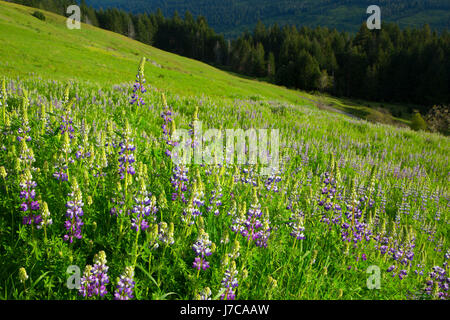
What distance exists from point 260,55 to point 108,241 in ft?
427

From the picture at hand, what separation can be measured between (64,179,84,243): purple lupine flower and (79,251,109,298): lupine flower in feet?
1.92

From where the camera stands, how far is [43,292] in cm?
246

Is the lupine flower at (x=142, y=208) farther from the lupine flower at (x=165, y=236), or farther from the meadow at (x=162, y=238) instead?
the lupine flower at (x=165, y=236)

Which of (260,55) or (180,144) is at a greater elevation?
(260,55)

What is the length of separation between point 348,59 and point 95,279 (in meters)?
135

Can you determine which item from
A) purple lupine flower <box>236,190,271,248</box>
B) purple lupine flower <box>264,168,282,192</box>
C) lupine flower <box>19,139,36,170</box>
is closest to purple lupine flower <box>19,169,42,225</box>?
lupine flower <box>19,139,36,170</box>

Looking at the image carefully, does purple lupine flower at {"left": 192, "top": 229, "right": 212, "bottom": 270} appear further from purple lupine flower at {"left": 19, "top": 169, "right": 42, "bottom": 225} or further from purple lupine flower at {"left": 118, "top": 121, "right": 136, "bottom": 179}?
purple lupine flower at {"left": 19, "top": 169, "right": 42, "bottom": 225}

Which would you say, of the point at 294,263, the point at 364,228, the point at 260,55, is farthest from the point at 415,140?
the point at 260,55

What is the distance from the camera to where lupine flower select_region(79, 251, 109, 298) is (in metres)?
2.24

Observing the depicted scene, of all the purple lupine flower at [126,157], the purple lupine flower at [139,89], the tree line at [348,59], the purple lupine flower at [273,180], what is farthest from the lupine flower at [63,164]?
the tree line at [348,59]

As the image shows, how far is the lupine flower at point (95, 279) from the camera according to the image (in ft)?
7.34

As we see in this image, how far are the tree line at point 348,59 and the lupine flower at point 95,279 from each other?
114 metres
